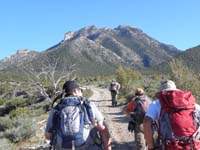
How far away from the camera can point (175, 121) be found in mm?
4922

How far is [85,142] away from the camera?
5.15m

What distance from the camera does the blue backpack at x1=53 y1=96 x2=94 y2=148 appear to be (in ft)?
16.8

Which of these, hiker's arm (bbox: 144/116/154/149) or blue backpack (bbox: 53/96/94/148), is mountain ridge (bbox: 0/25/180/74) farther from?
hiker's arm (bbox: 144/116/154/149)

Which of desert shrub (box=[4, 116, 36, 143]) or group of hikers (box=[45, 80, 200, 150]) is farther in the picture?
desert shrub (box=[4, 116, 36, 143])

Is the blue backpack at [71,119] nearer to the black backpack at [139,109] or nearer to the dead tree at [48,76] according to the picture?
the black backpack at [139,109]

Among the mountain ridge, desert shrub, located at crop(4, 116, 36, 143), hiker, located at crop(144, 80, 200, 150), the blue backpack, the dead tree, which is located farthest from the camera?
the mountain ridge

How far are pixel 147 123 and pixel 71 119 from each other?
902 millimetres

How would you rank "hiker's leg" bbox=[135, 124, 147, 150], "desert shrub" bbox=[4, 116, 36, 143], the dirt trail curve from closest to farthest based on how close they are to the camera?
"hiker's leg" bbox=[135, 124, 147, 150]
the dirt trail curve
"desert shrub" bbox=[4, 116, 36, 143]

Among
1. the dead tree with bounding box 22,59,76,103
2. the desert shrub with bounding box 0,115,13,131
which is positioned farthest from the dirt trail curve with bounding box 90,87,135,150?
the desert shrub with bounding box 0,115,13,131

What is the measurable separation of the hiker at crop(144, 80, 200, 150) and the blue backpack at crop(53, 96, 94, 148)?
746 mm

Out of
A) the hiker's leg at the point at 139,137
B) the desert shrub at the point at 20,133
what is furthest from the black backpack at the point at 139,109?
the desert shrub at the point at 20,133

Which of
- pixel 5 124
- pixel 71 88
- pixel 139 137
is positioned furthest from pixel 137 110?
pixel 5 124

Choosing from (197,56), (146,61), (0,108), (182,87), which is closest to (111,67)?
(146,61)

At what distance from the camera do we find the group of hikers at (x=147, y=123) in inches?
194
